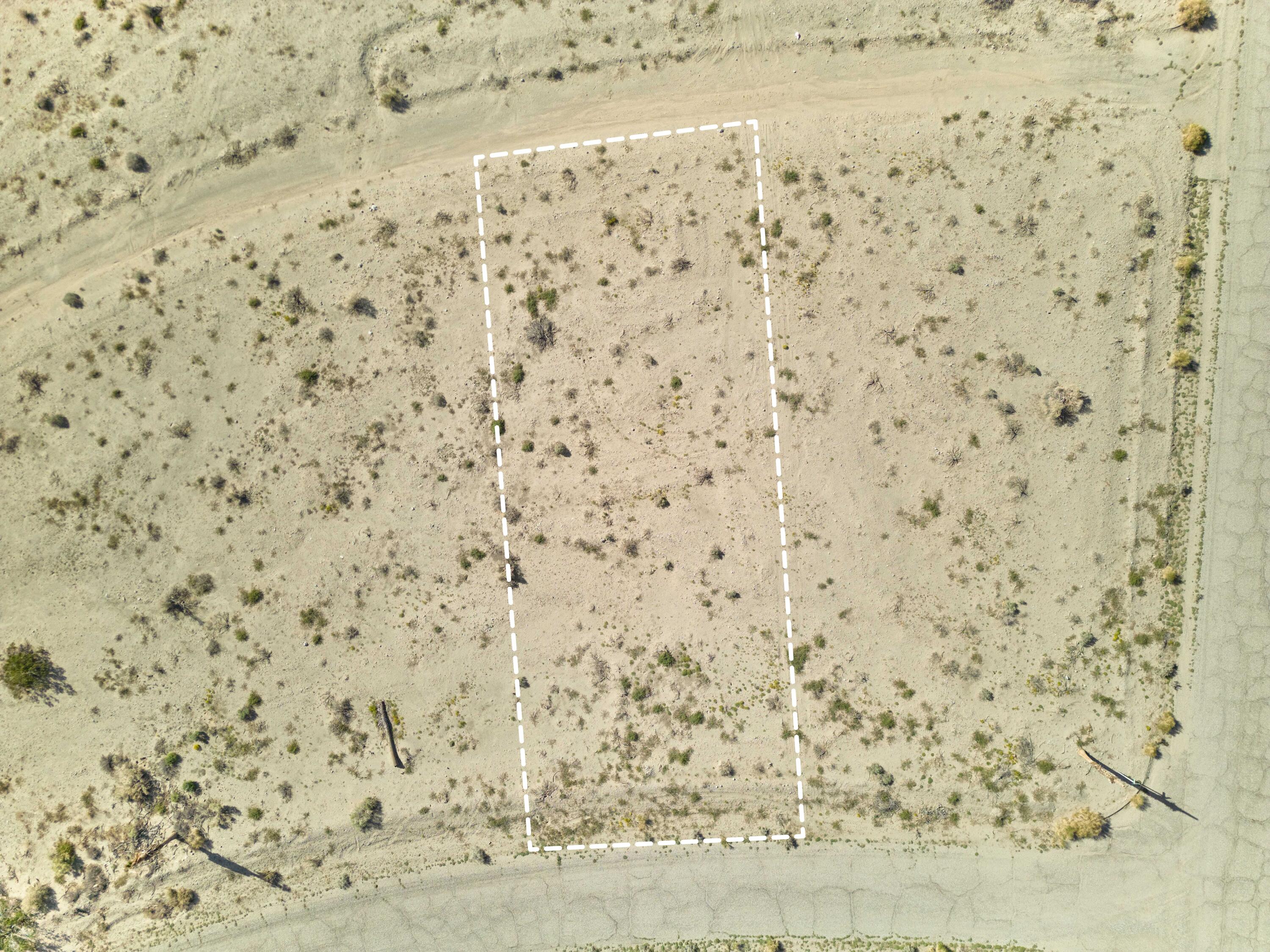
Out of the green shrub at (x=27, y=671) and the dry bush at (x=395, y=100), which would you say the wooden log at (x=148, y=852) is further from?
the dry bush at (x=395, y=100)

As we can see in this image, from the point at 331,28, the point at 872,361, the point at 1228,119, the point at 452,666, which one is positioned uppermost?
the point at 331,28

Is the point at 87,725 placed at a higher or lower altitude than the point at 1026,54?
lower

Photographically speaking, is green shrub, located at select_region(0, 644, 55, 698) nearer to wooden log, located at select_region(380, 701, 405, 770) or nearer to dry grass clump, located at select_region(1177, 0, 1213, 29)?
wooden log, located at select_region(380, 701, 405, 770)

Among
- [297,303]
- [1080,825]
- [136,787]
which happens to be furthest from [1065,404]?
[136,787]

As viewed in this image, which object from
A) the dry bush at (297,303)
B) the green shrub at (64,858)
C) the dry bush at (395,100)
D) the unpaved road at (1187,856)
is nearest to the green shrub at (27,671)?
the green shrub at (64,858)

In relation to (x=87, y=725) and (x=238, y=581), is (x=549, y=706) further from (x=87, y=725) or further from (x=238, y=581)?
(x=87, y=725)

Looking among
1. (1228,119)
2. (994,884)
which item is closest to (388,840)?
(994,884)

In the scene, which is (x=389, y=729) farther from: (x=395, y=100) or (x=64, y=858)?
(x=395, y=100)
